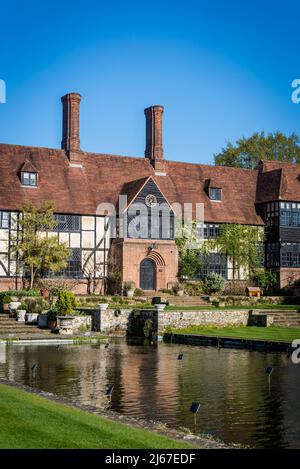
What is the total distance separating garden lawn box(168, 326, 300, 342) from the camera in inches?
1102

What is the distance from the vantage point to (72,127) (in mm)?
46969

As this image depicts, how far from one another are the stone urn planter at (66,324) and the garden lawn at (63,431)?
64.2ft

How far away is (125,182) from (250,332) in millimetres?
20046

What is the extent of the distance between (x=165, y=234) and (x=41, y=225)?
8.88 meters

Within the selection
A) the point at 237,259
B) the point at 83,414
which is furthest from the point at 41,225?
the point at 83,414

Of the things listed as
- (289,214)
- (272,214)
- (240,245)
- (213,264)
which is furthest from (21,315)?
(289,214)

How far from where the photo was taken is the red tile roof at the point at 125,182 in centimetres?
4428

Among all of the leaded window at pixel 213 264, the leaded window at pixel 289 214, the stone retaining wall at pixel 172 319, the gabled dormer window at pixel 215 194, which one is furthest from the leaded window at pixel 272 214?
the stone retaining wall at pixel 172 319

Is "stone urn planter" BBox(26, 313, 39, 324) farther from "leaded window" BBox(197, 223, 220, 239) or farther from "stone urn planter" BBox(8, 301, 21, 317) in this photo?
"leaded window" BBox(197, 223, 220, 239)

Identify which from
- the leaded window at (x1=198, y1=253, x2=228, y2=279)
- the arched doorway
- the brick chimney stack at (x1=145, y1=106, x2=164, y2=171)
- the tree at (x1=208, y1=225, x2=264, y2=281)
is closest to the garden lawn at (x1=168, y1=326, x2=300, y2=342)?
the arched doorway

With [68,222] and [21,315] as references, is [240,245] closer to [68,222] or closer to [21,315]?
[68,222]

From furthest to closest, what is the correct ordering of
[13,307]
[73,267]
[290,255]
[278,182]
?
[278,182], [290,255], [73,267], [13,307]

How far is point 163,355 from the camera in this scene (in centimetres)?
2498

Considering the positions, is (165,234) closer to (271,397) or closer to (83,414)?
(271,397)
